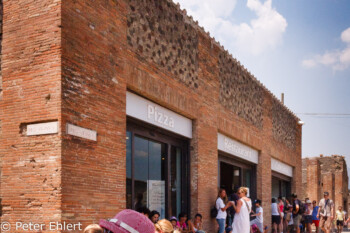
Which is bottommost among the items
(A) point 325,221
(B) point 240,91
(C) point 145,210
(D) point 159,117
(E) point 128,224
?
(A) point 325,221

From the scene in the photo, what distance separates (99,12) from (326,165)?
38.7m

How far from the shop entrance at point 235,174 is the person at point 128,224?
12.7 metres

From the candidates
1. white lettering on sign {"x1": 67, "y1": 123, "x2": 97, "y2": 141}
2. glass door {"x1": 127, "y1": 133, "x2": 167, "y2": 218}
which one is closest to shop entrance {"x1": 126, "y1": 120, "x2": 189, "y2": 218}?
glass door {"x1": 127, "y1": 133, "x2": 167, "y2": 218}

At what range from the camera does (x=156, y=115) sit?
10.9 meters

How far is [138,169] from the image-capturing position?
10.5 meters

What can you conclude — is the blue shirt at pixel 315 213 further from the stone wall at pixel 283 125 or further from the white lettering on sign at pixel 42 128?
the white lettering on sign at pixel 42 128

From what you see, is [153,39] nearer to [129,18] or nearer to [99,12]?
[129,18]

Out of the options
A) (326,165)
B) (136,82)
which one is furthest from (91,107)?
(326,165)

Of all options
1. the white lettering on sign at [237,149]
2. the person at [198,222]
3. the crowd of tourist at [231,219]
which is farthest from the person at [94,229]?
the white lettering on sign at [237,149]

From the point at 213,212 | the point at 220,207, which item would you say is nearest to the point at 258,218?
the point at 220,207

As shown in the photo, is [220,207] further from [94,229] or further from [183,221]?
[94,229]

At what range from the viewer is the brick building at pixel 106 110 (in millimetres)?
7625

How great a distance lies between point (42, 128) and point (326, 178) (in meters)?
37.1

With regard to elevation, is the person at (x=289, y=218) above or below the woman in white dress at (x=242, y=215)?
below
